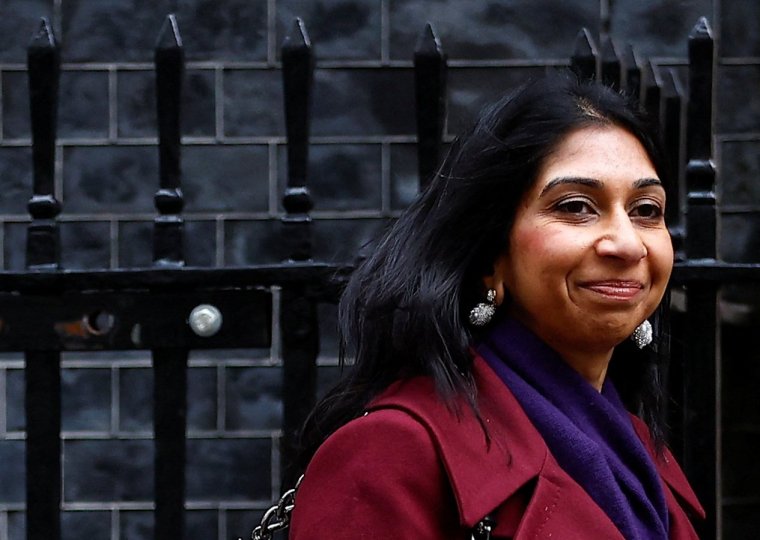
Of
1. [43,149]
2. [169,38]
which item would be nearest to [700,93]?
[169,38]

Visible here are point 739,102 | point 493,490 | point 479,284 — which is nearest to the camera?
point 493,490

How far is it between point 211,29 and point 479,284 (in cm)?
260

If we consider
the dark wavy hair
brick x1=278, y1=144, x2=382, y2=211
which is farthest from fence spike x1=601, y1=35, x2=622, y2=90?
brick x1=278, y1=144, x2=382, y2=211

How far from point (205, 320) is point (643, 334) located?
901 millimetres

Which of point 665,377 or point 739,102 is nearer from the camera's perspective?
point 665,377

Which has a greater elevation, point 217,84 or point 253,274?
point 217,84

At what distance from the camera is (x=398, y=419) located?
2.05 m

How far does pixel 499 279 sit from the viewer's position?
2260mm

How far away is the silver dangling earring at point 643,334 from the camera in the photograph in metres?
2.50

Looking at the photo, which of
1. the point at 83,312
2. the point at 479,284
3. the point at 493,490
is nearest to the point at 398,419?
the point at 493,490

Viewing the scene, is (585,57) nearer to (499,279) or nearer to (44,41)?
(499,279)

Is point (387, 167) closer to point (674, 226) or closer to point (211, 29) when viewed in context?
point (211, 29)

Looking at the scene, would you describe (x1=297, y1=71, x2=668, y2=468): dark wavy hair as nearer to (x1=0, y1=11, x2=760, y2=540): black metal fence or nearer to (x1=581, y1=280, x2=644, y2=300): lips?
(x1=581, y1=280, x2=644, y2=300): lips

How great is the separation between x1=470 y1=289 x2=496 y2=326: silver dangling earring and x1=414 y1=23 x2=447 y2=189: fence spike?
45 cm
